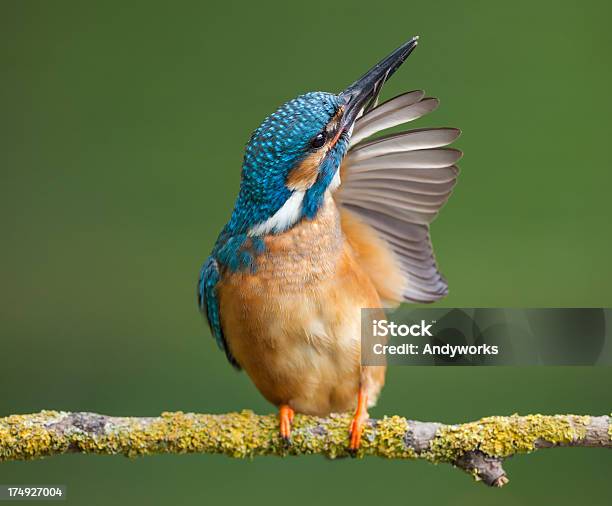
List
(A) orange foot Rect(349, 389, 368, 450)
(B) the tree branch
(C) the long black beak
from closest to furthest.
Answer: (B) the tree branch
(A) orange foot Rect(349, 389, 368, 450)
(C) the long black beak

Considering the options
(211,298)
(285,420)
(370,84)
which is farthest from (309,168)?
(285,420)

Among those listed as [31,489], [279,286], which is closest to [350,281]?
[279,286]

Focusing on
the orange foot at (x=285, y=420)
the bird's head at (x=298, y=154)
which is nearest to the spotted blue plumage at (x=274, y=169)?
the bird's head at (x=298, y=154)

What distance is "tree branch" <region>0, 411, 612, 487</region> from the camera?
2.03 m

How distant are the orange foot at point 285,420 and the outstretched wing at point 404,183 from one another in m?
0.46

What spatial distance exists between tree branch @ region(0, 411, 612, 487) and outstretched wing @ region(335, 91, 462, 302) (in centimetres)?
46

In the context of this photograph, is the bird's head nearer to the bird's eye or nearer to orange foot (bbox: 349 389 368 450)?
the bird's eye

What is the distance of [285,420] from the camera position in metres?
2.19

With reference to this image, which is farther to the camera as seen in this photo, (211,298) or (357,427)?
(211,298)

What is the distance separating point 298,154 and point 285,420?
1.93ft

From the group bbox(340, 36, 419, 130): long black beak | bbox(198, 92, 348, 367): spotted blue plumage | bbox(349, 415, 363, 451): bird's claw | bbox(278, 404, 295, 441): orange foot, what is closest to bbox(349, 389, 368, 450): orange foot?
bbox(349, 415, 363, 451): bird's claw

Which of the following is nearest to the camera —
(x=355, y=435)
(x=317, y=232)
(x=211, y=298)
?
(x=355, y=435)

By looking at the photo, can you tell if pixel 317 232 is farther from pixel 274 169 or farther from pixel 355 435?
pixel 355 435

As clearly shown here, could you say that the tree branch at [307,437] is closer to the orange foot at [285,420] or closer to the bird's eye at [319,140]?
the orange foot at [285,420]
